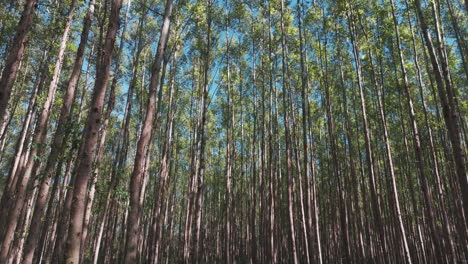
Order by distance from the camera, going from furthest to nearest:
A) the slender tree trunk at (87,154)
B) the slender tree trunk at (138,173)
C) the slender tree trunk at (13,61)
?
the slender tree trunk at (13,61), the slender tree trunk at (138,173), the slender tree trunk at (87,154)

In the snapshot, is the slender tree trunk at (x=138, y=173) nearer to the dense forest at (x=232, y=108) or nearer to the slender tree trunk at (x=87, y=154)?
the dense forest at (x=232, y=108)

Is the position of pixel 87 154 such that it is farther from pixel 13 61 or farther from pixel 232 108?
pixel 232 108

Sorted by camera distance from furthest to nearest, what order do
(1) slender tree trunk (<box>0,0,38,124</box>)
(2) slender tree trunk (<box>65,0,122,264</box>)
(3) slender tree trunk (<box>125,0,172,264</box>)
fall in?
(1) slender tree trunk (<box>0,0,38,124</box>), (3) slender tree trunk (<box>125,0,172,264</box>), (2) slender tree trunk (<box>65,0,122,264</box>)

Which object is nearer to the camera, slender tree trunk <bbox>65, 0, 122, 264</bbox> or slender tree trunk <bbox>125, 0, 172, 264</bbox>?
slender tree trunk <bbox>65, 0, 122, 264</bbox>

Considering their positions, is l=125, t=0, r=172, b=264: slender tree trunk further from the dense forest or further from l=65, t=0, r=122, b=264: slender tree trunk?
l=65, t=0, r=122, b=264: slender tree trunk

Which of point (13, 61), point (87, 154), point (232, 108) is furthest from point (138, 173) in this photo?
point (232, 108)

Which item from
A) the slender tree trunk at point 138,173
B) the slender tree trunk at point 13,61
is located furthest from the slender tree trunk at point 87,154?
the slender tree trunk at point 13,61

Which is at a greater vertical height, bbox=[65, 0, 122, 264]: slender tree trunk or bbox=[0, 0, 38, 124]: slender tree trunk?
bbox=[0, 0, 38, 124]: slender tree trunk

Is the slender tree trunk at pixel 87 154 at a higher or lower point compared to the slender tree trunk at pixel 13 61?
lower

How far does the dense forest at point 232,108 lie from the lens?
6.76m

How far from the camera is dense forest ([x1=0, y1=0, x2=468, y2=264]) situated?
6.76 m

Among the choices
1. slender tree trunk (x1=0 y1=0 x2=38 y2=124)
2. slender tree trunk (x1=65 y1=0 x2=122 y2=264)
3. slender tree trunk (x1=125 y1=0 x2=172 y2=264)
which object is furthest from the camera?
slender tree trunk (x1=0 y1=0 x2=38 y2=124)

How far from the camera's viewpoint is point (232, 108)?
657 inches

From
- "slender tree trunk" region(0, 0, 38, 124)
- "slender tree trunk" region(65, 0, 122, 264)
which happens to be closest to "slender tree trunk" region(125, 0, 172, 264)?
"slender tree trunk" region(65, 0, 122, 264)
